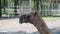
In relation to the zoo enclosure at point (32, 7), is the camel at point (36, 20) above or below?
above

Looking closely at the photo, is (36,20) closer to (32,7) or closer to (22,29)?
(22,29)

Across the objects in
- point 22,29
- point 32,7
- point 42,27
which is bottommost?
point 22,29

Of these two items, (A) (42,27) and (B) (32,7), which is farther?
(B) (32,7)

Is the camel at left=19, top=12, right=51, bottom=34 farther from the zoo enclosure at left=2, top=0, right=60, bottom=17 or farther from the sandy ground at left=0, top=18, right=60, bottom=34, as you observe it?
the zoo enclosure at left=2, top=0, right=60, bottom=17

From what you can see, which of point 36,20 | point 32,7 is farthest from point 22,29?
point 36,20

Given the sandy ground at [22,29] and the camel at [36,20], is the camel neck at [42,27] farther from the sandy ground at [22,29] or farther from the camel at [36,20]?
the sandy ground at [22,29]

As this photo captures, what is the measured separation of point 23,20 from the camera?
125 centimetres

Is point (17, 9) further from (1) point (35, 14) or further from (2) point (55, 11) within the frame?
(1) point (35, 14)

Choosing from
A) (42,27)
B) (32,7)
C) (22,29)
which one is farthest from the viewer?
(32,7)

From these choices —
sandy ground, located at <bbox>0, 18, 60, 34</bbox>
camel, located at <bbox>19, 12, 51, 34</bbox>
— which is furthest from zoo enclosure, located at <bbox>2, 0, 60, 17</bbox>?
camel, located at <bbox>19, 12, 51, 34</bbox>

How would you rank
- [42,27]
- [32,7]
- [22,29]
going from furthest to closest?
1. [32,7]
2. [22,29]
3. [42,27]

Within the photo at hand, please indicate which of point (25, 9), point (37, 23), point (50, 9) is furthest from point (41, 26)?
point (50, 9)

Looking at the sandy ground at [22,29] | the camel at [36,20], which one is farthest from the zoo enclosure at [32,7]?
the camel at [36,20]

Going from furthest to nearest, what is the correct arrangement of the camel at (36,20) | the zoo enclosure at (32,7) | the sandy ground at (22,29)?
the zoo enclosure at (32,7) < the sandy ground at (22,29) < the camel at (36,20)
